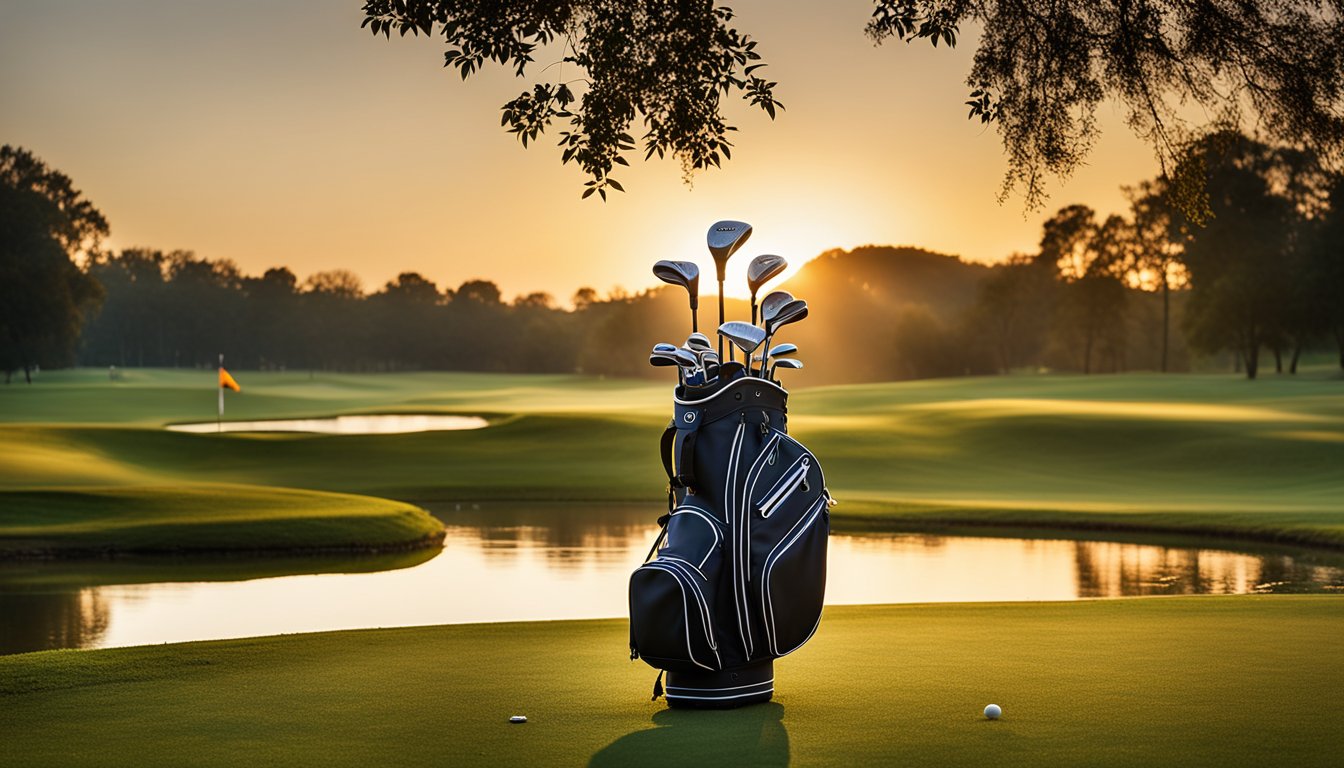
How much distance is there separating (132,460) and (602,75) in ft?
119

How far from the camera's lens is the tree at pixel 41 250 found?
75.6m

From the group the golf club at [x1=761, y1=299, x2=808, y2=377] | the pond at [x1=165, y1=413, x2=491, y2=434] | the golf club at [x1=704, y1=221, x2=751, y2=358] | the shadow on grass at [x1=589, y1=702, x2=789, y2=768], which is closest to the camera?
the shadow on grass at [x1=589, y1=702, x2=789, y2=768]

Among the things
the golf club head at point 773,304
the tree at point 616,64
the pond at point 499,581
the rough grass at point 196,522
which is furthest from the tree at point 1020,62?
the rough grass at point 196,522

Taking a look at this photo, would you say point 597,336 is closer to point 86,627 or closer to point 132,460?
point 132,460

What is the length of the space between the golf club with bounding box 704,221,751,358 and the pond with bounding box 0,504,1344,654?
30.9 ft

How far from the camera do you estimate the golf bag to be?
8.08 m

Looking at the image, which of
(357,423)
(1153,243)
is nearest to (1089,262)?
(1153,243)

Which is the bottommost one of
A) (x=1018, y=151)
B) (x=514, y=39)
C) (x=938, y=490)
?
(x=938, y=490)

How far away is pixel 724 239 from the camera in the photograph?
8.86 meters

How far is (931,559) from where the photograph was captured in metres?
25.2

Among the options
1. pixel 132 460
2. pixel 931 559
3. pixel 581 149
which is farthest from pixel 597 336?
pixel 581 149

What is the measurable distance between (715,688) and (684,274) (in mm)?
2329

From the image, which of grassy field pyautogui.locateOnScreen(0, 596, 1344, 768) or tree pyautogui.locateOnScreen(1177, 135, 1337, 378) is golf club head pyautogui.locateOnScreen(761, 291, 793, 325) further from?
tree pyautogui.locateOnScreen(1177, 135, 1337, 378)

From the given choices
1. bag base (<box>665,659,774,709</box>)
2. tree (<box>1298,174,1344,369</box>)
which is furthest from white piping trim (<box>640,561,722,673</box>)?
tree (<box>1298,174,1344,369</box>)
